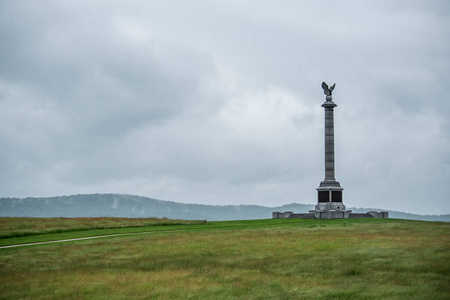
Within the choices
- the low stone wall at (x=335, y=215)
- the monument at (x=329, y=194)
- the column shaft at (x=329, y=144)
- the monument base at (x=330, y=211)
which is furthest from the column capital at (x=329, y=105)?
the low stone wall at (x=335, y=215)

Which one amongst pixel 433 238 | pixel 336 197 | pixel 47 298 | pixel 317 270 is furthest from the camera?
pixel 336 197

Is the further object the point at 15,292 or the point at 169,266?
the point at 169,266

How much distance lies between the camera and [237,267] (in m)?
24.5

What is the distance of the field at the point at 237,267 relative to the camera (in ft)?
61.9

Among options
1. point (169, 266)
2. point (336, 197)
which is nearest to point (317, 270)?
point (169, 266)

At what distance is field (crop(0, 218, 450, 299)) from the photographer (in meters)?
18.9

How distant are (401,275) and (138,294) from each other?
11.0m

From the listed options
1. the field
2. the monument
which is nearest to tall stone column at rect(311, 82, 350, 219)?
the monument

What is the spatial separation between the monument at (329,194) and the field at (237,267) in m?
23.5

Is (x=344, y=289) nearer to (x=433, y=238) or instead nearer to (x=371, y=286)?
(x=371, y=286)

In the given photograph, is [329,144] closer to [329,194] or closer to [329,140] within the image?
[329,140]

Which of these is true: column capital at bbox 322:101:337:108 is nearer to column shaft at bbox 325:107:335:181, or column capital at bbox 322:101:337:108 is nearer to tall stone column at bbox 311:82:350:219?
tall stone column at bbox 311:82:350:219

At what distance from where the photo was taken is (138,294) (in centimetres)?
1881

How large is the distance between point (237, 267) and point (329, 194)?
41.5 m
